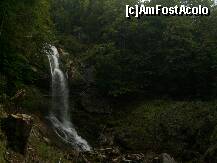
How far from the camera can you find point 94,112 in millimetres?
31688

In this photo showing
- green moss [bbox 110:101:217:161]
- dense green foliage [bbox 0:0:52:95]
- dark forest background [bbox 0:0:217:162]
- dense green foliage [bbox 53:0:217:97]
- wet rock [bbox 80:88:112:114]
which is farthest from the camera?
dense green foliage [bbox 53:0:217:97]

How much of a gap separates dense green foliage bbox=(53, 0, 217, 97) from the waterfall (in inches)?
A: 117

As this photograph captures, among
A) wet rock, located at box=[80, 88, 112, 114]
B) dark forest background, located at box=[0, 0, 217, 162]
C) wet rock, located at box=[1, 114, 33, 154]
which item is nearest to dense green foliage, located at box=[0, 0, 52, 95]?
dark forest background, located at box=[0, 0, 217, 162]

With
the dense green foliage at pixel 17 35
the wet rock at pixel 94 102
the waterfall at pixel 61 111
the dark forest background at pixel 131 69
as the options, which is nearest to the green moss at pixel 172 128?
the dark forest background at pixel 131 69

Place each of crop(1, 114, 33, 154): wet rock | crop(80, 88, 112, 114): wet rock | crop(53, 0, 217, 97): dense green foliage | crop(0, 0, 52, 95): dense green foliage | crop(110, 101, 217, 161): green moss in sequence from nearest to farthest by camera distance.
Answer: crop(1, 114, 33, 154): wet rock
crop(0, 0, 52, 95): dense green foliage
crop(110, 101, 217, 161): green moss
crop(80, 88, 112, 114): wet rock
crop(53, 0, 217, 97): dense green foliage

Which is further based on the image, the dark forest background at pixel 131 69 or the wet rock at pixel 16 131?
the dark forest background at pixel 131 69

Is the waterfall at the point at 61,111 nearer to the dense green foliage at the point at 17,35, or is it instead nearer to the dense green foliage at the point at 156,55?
the dense green foliage at the point at 156,55

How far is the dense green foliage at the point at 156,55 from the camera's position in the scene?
34.0 m

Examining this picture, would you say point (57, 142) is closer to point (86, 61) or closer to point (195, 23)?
point (86, 61)

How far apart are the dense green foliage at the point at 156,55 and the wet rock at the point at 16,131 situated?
17.3 m

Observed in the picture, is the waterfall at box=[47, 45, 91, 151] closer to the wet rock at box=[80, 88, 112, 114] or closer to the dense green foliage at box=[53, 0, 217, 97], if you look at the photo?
the wet rock at box=[80, 88, 112, 114]

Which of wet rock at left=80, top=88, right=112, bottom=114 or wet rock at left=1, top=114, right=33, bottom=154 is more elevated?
wet rock at left=1, top=114, right=33, bottom=154

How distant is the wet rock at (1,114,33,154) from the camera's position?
53.1 ft

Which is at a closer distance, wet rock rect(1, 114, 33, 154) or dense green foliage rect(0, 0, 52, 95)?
wet rock rect(1, 114, 33, 154)
